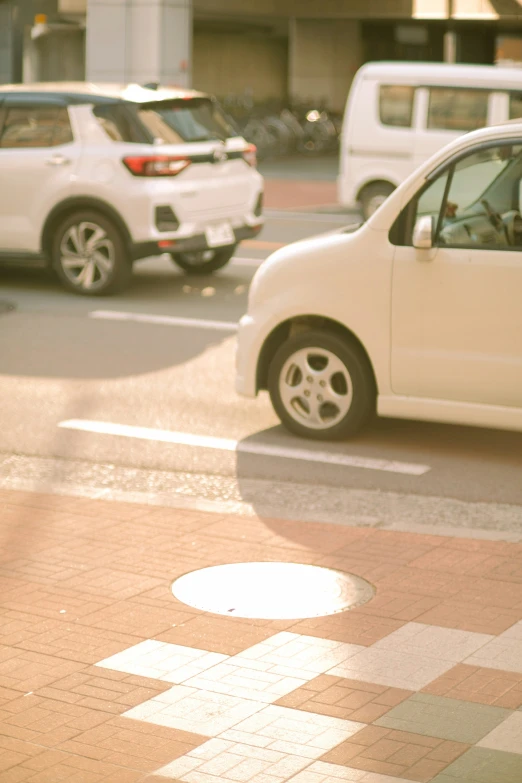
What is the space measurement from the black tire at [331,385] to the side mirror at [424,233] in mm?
763

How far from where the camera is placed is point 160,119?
1370 cm

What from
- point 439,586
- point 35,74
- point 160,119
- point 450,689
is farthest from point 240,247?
point 35,74

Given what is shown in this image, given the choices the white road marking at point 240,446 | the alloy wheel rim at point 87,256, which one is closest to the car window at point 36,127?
the alloy wheel rim at point 87,256

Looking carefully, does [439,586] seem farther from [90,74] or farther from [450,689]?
→ [90,74]

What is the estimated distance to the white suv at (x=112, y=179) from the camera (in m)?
13.4

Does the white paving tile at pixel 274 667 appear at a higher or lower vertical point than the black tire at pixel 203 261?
lower

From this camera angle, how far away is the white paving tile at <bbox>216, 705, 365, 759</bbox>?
454 cm

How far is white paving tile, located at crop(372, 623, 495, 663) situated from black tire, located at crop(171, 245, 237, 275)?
9.93 metres

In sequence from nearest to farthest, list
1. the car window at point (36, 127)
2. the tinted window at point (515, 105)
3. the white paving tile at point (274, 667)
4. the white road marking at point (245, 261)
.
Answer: the white paving tile at point (274, 667)
the car window at point (36, 127)
the white road marking at point (245, 261)
the tinted window at point (515, 105)

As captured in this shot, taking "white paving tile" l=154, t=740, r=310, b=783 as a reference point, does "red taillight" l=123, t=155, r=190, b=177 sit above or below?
above

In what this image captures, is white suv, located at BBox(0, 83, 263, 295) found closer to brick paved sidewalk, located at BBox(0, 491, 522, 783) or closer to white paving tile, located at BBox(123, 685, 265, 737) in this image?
brick paved sidewalk, located at BBox(0, 491, 522, 783)

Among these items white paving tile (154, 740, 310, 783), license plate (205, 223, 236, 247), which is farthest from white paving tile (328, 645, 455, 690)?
license plate (205, 223, 236, 247)

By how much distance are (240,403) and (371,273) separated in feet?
5.92

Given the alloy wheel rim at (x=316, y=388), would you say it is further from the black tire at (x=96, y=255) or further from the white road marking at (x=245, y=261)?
the white road marking at (x=245, y=261)
